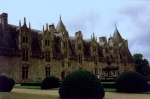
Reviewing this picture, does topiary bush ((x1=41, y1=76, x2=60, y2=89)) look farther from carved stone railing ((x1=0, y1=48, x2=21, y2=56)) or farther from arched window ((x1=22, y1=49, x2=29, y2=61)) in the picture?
arched window ((x1=22, y1=49, x2=29, y2=61))

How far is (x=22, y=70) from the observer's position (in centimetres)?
3466

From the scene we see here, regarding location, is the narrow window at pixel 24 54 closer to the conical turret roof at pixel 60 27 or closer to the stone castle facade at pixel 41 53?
the stone castle facade at pixel 41 53

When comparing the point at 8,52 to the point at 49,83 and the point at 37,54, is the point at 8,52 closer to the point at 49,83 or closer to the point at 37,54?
the point at 37,54

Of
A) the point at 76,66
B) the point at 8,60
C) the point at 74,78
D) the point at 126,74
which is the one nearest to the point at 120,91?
the point at 126,74

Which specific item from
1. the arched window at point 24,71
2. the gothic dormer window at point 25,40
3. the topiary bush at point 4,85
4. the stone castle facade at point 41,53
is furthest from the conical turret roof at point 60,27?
the topiary bush at point 4,85

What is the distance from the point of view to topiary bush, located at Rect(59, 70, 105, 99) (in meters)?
13.1

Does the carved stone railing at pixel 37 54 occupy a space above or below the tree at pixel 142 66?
above

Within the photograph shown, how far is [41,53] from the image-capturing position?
37062 millimetres

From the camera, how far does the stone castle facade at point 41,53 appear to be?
33594 mm

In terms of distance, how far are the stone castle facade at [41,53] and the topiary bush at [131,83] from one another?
14.6m

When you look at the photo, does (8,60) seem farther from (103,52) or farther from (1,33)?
(103,52)

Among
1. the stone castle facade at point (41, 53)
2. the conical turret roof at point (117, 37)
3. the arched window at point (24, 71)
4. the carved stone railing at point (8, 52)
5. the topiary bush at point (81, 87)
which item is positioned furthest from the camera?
the conical turret roof at point (117, 37)

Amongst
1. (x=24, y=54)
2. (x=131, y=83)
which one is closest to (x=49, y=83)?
(x=131, y=83)

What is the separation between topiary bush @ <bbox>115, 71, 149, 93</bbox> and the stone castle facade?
14577mm
